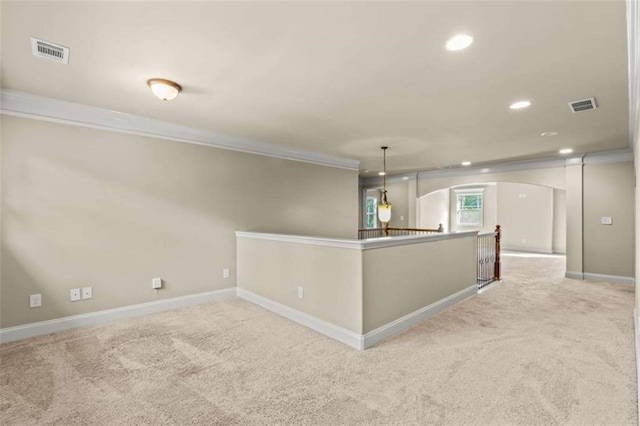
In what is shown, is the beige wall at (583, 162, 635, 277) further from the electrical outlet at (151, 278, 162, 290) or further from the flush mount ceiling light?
the electrical outlet at (151, 278, 162, 290)

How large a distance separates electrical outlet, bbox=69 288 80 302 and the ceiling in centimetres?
209

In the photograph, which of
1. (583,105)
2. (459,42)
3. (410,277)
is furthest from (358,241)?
(583,105)

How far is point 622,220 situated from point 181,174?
7.71m

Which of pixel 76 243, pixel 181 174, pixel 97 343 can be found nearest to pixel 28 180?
pixel 76 243

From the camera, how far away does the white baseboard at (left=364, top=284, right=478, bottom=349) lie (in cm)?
298

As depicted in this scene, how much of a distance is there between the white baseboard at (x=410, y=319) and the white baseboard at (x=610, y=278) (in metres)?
3.30

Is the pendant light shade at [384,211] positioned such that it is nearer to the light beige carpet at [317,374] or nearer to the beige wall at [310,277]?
the light beige carpet at [317,374]

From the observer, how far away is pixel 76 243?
11.3 feet

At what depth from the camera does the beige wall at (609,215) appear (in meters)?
5.58

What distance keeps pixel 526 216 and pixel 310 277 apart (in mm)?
10053

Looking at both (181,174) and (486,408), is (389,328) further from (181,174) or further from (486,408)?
(181,174)

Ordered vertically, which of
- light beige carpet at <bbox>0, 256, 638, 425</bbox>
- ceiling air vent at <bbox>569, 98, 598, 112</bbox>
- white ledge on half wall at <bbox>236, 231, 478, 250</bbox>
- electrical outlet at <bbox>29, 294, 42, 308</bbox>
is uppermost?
ceiling air vent at <bbox>569, 98, 598, 112</bbox>

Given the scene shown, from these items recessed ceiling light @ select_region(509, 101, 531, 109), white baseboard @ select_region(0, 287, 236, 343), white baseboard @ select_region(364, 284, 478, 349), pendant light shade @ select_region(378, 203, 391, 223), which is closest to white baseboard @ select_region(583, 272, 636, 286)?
white baseboard @ select_region(364, 284, 478, 349)

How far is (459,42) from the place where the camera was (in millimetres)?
2121
